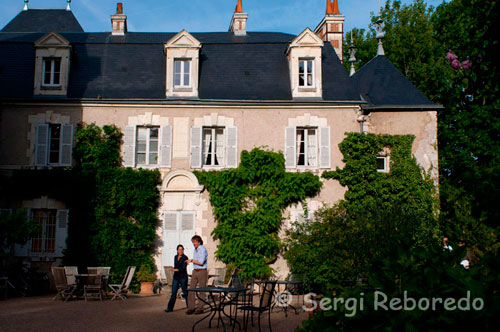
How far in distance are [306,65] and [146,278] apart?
8.45 m

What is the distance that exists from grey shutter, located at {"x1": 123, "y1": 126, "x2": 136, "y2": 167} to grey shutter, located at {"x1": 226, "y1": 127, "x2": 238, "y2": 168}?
9.75 feet

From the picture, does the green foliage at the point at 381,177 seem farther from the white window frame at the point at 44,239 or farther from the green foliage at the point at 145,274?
the white window frame at the point at 44,239

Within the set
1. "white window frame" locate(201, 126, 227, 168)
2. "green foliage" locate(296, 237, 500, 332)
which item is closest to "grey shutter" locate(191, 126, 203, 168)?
"white window frame" locate(201, 126, 227, 168)

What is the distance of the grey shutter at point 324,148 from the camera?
49.7 feet

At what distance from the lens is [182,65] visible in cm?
1584

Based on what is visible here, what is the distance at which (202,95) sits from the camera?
15609 mm

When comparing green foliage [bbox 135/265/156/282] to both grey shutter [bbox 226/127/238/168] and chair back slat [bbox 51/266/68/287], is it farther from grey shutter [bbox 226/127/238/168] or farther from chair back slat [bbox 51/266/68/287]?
grey shutter [bbox 226/127/238/168]

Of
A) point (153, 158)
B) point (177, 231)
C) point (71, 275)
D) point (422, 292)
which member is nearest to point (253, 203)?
point (177, 231)

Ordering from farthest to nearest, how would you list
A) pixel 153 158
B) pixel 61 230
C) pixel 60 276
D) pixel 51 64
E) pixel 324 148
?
pixel 51 64
pixel 153 158
pixel 324 148
pixel 61 230
pixel 60 276

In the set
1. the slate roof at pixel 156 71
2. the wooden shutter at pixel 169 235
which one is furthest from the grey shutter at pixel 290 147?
the wooden shutter at pixel 169 235

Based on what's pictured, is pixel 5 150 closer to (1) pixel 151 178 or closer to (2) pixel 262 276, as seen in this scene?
(1) pixel 151 178

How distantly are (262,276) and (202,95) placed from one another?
6.03m

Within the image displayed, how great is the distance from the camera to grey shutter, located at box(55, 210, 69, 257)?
14.7 m

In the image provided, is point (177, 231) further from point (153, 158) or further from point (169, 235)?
point (153, 158)
